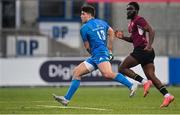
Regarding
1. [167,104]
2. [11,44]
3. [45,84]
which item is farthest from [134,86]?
[11,44]

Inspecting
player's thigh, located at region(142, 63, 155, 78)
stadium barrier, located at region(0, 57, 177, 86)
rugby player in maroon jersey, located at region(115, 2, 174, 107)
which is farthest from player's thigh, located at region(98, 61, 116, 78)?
stadium barrier, located at region(0, 57, 177, 86)

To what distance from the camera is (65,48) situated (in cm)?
3180

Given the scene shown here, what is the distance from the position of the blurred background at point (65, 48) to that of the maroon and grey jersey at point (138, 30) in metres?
10.1

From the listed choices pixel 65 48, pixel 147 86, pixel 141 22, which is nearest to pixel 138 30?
pixel 141 22

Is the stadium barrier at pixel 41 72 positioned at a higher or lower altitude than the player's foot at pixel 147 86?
lower

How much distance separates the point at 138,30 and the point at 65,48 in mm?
14440

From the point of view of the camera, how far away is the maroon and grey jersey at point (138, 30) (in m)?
17.4

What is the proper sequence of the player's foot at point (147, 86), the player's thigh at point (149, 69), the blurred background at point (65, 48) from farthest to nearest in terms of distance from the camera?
the blurred background at point (65, 48) → the player's thigh at point (149, 69) → the player's foot at point (147, 86)

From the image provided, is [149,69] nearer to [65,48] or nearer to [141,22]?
[141,22]

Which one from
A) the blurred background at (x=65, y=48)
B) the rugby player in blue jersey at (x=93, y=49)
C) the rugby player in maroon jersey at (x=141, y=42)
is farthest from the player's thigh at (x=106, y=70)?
the blurred background at (x=65, y=48)

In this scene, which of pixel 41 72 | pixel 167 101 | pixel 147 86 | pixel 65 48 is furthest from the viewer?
pixel 65 48

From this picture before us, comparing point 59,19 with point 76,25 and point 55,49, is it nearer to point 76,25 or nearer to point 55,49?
point 76,25

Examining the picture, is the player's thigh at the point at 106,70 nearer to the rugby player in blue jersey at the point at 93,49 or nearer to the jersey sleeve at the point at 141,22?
the rugby player in blue jersey at the point at 93,49

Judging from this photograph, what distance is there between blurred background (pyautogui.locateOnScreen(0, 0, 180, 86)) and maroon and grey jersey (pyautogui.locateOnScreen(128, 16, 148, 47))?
398 inches
